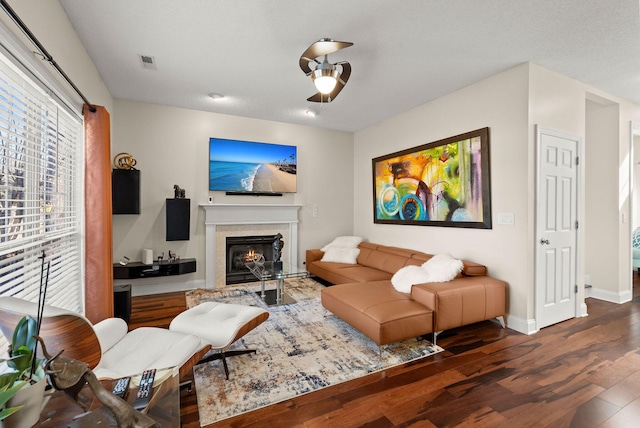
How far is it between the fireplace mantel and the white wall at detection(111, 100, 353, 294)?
11 cm

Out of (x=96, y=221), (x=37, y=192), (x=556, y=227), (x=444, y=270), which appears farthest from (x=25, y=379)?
(x=556, y=227)

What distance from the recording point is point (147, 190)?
168 inches

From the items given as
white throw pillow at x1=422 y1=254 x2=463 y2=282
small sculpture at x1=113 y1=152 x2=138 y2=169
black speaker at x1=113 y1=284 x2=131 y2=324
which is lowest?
black speaker at x1=113 y1=284 x2=131 y2=324

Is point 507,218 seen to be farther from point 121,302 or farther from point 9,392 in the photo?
point 121,302

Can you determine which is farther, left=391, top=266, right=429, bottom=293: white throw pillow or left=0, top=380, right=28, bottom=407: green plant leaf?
left=391, top=266, right=429, bottom=293: white throw pillow

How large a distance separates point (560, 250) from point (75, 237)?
193 inches

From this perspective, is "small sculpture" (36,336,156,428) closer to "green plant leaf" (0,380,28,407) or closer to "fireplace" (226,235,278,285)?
"green plant leaf" (0,380,28,407)

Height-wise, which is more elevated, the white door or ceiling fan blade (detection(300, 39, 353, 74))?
ceiling fan blade (detection(300, 39, 353, 74))

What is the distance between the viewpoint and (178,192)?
4293 mm

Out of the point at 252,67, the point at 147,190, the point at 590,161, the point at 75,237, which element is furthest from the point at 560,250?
the point at 147,190

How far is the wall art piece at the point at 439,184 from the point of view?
134 inches

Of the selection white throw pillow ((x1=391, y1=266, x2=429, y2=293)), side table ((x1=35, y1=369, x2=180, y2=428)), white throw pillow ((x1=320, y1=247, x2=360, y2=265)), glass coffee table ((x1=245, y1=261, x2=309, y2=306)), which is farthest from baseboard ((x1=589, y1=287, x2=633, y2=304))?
side table ((x1=35, y1=369, x2=180, y2=428))

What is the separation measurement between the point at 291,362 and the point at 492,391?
1474mm

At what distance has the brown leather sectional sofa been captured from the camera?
8.21 feet
